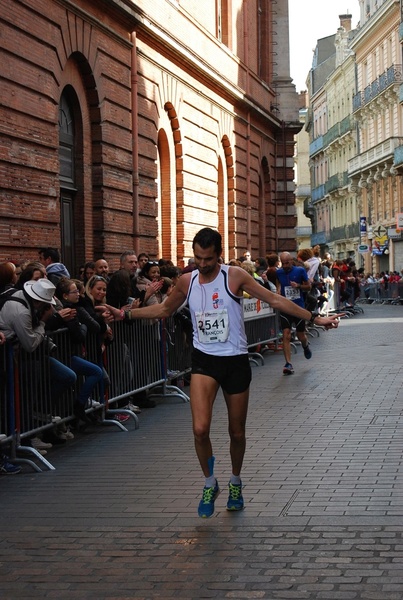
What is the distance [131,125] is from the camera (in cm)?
2381

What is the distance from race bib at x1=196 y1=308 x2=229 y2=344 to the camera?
835 centimetres

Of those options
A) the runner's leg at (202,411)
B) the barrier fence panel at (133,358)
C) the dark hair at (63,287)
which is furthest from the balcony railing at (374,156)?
the runner's leg at (202,411)

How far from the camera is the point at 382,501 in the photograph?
27.7 feet

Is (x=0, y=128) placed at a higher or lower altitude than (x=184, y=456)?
higher

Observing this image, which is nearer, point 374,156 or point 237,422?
point 237,422

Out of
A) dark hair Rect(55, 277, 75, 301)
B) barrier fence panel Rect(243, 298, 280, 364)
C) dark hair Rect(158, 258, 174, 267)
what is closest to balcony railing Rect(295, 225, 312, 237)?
barrier fence panel Rect(243, 298, 280, 364)

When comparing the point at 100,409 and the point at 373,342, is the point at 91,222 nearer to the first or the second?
the point at 373,342

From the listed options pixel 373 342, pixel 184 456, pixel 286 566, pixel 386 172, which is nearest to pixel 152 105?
pixel 373 342

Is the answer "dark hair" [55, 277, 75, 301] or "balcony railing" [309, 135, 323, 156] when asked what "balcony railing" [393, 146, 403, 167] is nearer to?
"balcony railing" [309, 135, 323, 156]

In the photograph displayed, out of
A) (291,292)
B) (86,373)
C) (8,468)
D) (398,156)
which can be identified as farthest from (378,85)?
(8,468)

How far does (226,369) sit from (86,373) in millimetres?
4035

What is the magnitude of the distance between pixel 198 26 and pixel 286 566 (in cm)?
2407

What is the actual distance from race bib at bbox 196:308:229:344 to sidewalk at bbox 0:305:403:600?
1.16 meters

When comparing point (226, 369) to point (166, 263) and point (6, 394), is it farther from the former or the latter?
point (166, 263)
